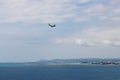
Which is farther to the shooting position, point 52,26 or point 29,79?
point 29,79

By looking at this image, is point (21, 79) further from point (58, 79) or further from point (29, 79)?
point (58, 79)

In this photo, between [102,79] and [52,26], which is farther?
[102,79]

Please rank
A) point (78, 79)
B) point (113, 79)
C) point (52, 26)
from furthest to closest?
point (78, 79), point (113, 79), point (52, 26)

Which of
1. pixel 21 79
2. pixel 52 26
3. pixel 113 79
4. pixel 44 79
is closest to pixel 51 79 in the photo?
pixel 44 79

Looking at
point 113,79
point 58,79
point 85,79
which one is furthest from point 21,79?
point 113,79

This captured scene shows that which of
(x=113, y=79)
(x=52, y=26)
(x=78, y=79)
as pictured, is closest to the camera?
(x=52, y=26)

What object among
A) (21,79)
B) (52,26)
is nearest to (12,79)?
(21,79)

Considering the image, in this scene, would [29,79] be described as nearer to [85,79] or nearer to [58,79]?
[58,79]
